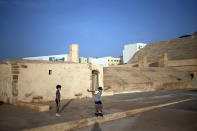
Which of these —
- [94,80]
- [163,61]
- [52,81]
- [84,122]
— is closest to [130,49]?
[163,61]

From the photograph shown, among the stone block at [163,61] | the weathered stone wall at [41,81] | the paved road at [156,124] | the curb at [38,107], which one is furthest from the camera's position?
the stone block at [163,61]

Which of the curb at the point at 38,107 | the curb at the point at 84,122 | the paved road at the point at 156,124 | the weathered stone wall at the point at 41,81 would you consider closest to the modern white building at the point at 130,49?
the weathered stone wall at the point at 41,81

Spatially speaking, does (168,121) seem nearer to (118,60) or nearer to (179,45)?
(179,45)

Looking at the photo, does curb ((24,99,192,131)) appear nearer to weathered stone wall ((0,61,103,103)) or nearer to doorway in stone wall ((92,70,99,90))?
weathered stone wall ((0,61,103,103))

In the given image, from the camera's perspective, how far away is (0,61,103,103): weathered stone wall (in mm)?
10320

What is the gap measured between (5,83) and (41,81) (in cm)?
204

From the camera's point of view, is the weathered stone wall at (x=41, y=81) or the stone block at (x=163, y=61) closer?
the weathered stone wall at (x=41, y=81)

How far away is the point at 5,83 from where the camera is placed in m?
10.8

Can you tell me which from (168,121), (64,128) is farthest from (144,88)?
(64,128)

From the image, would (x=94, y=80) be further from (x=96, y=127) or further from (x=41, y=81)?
(x=96, y=127)

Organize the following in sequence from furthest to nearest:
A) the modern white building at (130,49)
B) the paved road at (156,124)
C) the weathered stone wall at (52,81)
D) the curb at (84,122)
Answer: the modern white building at (130,49)
the weathered stone wall at (52,81)
the paved road at (156,124)
the curb at (84,122)

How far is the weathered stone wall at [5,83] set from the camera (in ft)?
34.1

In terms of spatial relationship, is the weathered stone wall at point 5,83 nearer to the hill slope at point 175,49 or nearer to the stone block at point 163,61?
the stone block at point 163,61

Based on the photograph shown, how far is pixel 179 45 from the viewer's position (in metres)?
53.1
